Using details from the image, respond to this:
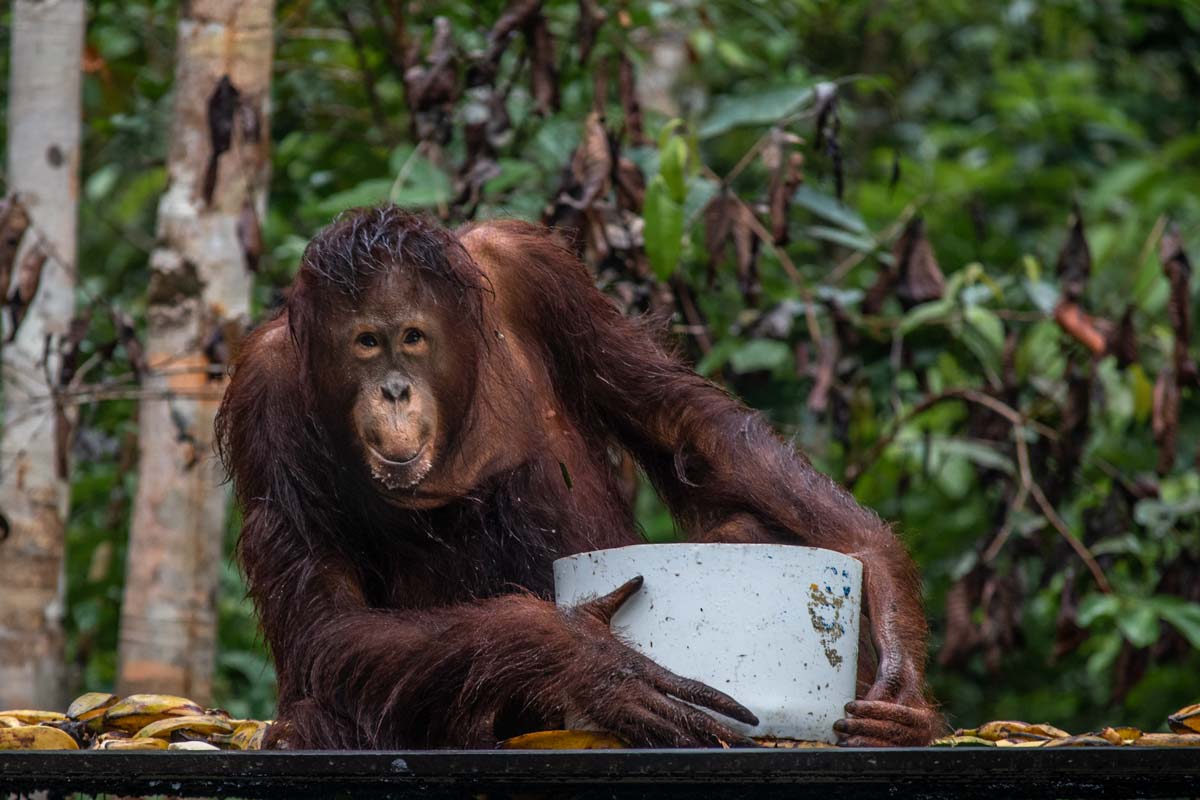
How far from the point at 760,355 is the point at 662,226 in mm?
1112

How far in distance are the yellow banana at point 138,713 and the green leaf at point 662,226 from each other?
1.50 metres

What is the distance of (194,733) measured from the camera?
8.05 feet

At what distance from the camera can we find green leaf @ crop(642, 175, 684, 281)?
3.62 meters

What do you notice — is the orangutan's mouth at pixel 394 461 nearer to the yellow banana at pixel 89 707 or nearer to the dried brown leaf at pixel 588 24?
the yellow banana at pixel 89 707

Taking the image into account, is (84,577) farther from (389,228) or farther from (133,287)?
(389,228)

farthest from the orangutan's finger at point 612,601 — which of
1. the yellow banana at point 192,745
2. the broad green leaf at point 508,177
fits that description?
the broad green leaf at point 508,177

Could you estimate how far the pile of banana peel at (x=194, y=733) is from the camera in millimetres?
2145

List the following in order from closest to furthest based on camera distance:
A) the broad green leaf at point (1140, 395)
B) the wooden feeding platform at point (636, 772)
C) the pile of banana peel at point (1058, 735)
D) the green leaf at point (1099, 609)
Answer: the wooden feeding platform at point (636, 772) < the pile of banana peel at point (1058, 735) < the green leaf at point (1099, 609) < the broad green leaf at point (1140, 395)

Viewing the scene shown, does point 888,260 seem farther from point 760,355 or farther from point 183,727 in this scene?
point 183,727

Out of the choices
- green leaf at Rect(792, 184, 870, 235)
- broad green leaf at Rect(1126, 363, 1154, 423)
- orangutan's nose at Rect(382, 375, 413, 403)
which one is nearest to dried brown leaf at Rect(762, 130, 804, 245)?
green leaf at Rect(792, 184, 870, 235)

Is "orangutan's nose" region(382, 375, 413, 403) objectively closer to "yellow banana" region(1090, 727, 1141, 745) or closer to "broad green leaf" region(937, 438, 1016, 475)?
"yellow banana" region(1090, 727, 1141, 745)

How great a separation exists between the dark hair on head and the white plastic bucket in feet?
2.27

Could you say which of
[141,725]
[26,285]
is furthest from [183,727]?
[26,285]

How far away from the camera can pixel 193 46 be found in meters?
4.05
